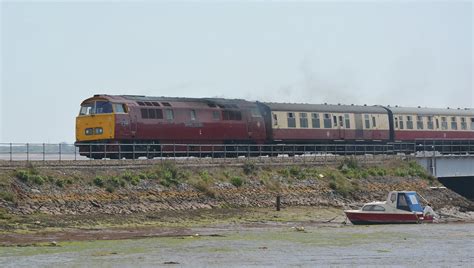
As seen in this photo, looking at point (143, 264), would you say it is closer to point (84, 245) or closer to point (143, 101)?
point (84, 245)

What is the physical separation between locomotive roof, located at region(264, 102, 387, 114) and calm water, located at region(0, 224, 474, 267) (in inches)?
1006

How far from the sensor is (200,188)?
179 feet

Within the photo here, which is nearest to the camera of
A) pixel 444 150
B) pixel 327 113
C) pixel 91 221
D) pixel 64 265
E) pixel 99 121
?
pixel 64 265

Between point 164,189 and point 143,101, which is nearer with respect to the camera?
point 164,189

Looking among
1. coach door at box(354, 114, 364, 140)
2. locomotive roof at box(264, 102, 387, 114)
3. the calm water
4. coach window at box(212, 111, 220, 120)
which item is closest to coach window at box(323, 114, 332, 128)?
locomotive roof at box(264, 102, 387, 114)

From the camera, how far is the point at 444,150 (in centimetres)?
8075

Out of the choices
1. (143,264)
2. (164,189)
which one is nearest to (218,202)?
(164,189)

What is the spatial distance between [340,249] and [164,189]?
14.7 m

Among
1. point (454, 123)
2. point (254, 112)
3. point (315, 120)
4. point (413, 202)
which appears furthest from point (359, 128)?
point (413, 202)

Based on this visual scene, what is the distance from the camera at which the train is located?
59938 mm

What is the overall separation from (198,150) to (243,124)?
562 centimetres

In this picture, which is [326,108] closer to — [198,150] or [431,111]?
[431,111]

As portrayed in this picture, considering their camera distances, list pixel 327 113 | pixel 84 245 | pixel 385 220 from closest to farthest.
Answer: pixel 84 245, pixel 385 220, pixel 327 113

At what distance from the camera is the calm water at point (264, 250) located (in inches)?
1412
